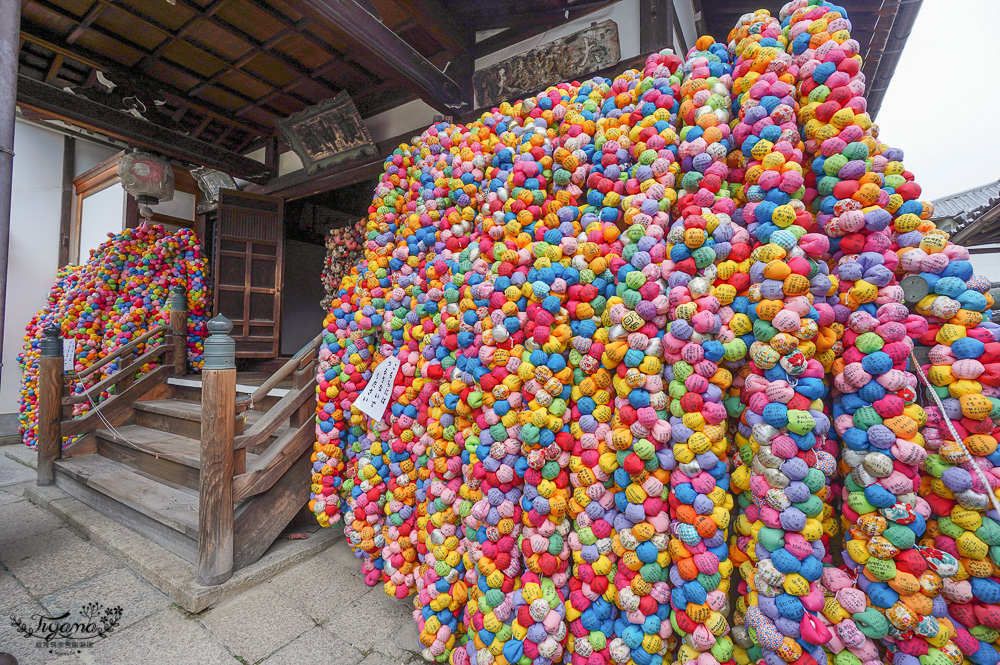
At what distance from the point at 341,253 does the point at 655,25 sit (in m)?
4.61

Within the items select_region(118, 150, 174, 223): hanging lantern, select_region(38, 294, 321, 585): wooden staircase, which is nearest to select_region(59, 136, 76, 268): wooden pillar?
select_region(118, 150, 174, 223): hanging lantern

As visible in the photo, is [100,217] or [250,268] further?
[100,217]

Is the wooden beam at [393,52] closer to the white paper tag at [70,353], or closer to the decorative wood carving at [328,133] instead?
the decorative wood carving at [328,133]

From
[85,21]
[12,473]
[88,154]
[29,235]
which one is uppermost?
[88,154]

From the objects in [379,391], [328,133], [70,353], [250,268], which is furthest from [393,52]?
[70,353]

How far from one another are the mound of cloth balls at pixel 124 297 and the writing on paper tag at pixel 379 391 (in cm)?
399

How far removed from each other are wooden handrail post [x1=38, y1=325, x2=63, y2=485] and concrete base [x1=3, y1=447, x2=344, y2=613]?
0.72 metres

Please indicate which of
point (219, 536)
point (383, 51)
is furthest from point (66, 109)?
point (219, 536)

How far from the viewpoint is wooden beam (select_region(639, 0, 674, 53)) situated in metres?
2.39

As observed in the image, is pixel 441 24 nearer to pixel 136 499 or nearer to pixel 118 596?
pixel 136 499

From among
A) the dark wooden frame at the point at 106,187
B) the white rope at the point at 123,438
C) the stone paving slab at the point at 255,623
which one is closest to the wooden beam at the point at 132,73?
the dark wooden frame at the point at 106,187

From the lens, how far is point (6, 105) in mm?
1646

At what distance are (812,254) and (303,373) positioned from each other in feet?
8.31

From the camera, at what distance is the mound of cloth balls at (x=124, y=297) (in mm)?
4832
